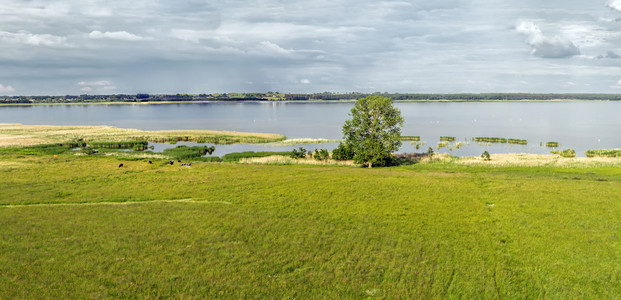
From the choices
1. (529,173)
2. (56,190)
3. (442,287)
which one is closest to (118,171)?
(56,190)

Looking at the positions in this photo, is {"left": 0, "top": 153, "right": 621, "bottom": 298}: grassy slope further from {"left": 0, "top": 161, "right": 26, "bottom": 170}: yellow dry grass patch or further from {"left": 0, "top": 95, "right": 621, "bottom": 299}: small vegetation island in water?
{"left": 0, "top": 161, "right": 26, "bottom": 170}: yellow dry grass patch

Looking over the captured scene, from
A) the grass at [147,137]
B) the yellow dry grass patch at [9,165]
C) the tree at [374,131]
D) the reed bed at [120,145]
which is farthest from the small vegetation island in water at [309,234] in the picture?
the grass at [147,137]

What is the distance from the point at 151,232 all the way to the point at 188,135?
96223 mm

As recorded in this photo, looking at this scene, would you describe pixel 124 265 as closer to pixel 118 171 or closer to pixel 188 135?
pixel 118 171

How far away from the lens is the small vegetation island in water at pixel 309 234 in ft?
69.4

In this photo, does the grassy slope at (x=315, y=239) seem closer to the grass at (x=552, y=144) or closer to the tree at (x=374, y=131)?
the tree at (x=374, y=131)

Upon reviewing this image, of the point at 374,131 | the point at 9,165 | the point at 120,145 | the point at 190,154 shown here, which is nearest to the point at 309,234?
the point at 374,131

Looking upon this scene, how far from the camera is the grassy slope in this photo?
21109 millimetres

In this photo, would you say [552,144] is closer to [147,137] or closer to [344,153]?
[344,153]

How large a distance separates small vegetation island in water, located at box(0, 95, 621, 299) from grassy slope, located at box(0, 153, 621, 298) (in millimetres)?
124

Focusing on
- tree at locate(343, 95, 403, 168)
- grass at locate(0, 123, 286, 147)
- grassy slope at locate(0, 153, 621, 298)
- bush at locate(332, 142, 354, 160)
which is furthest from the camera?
grass at locate(0, 123, 286, 147)

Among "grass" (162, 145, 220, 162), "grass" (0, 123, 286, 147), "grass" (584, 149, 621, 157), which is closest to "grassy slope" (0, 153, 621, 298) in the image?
"grass" (162, 145, 220, 162)

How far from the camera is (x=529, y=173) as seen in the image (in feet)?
186

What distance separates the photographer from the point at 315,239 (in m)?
28.0
